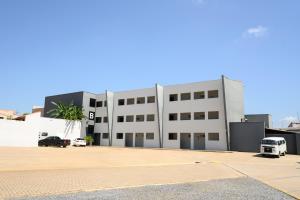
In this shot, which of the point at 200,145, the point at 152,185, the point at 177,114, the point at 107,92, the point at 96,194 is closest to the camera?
the point at 96,194

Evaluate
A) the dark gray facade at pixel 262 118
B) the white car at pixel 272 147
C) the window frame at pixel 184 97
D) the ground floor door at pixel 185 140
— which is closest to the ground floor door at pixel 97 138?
the ground floor door at pixel 185 140

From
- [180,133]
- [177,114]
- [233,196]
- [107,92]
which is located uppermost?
[107,92]

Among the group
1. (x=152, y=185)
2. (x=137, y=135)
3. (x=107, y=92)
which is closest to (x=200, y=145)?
(x=137, y=135)

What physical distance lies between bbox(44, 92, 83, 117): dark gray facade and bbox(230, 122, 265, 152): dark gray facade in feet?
95.9

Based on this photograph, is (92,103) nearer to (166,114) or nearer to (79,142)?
(79,142)

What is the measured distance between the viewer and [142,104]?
5000cm

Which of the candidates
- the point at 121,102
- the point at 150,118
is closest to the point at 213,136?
the point at 150,118

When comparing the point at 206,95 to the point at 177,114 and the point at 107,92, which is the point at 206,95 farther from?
the point at 107,92

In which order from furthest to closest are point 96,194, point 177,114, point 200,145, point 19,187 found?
point 177,114 → point 200,145 → point 19,187 → point 96,194

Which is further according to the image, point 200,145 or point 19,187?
point 200,145

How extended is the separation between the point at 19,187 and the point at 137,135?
41.2 meters

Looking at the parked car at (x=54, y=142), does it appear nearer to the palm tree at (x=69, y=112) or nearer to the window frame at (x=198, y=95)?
the palm tree at (x=69, y=112)

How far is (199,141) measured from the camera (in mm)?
42812

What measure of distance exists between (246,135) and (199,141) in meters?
7.34
